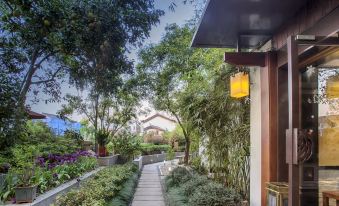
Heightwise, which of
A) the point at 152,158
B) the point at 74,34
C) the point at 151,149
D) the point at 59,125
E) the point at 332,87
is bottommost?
the point at 152,158

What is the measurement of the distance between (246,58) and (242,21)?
2.57ft

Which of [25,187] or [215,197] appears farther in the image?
[215,197]

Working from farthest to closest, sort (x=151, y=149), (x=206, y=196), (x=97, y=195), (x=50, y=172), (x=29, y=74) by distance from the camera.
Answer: (x=151, y=149)
(x=29, y=74)
(x=50, y=172)
(x=206, y=196)
(x=97, y=195)

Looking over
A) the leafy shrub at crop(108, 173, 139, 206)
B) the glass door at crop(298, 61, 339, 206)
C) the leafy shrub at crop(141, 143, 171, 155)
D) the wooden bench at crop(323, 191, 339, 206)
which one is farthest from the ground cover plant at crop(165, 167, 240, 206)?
the leafy shrub at crop(141, 143, 171, 155)

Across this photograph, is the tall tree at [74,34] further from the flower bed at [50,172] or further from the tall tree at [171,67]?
the tall tree at [171,67]

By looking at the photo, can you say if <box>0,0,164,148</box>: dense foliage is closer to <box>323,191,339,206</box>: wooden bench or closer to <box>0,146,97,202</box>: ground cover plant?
<box>0,146,97,202</box>: ground cover plant

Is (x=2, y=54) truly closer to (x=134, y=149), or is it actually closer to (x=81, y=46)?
(x=81, y=46)

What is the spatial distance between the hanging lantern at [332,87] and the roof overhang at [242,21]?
847mm

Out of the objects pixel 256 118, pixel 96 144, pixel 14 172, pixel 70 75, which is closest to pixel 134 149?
pixel 96 144

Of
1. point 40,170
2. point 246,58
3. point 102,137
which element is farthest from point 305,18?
point 102,137

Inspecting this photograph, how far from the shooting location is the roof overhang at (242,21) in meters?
3.63

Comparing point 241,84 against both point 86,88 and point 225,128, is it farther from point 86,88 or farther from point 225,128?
point 86,88

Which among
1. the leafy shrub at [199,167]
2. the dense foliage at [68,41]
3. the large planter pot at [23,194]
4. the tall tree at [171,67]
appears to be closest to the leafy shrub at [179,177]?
the leafy shrub at [199,167]

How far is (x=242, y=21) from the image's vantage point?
4219mm
